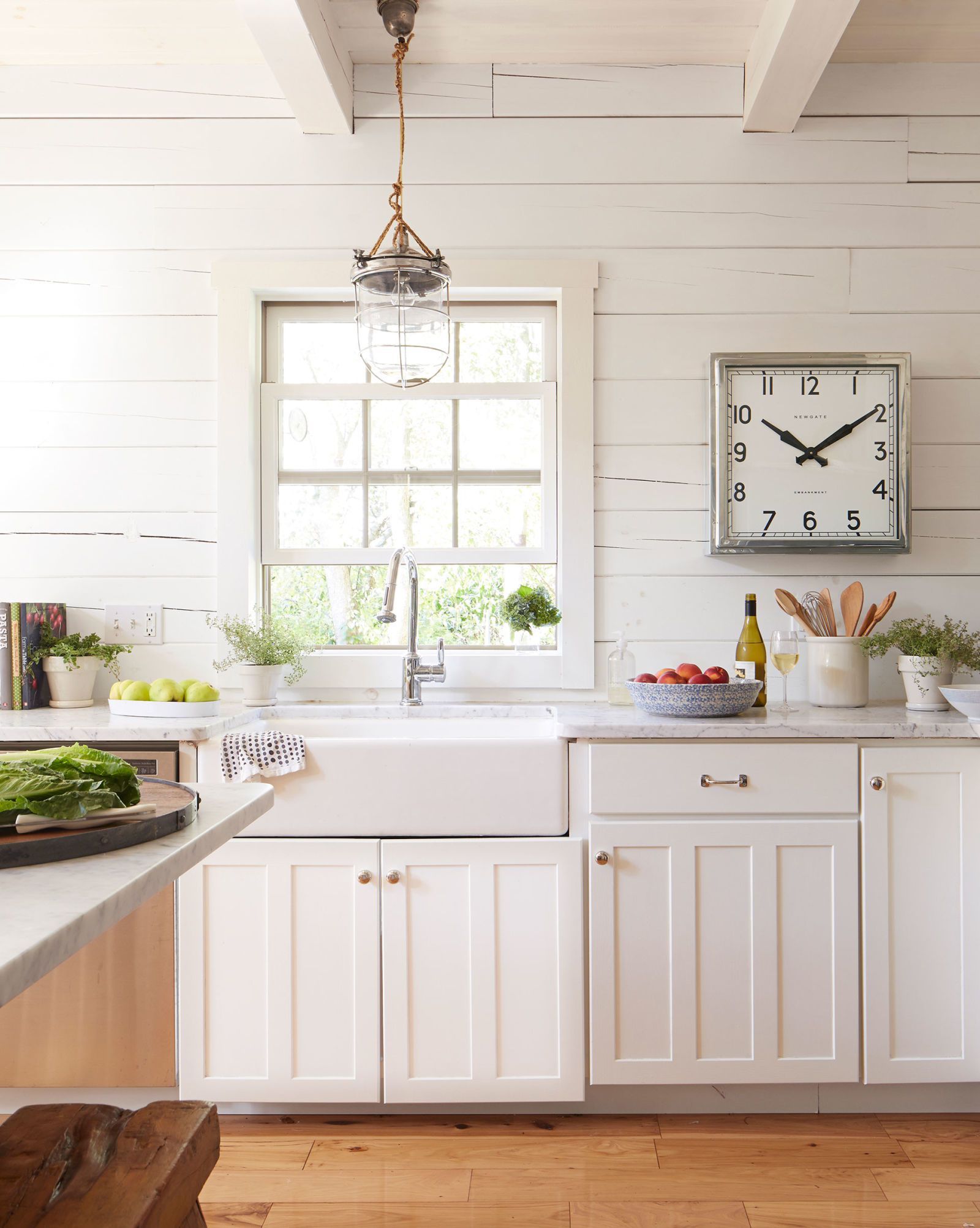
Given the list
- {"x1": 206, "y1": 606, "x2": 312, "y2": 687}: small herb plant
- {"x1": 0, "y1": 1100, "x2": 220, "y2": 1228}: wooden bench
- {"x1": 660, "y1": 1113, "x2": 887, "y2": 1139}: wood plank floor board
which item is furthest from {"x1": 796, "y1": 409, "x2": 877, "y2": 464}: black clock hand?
{"x1": 0, "y1": 1100, "x2": 220, "y2": 1228}: wooden bench

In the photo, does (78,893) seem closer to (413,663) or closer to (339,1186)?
(339,1186)

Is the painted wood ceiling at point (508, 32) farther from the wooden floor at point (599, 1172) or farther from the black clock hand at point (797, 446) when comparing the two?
the wooden floor at point (599, 1172)

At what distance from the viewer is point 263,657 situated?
2.41 m

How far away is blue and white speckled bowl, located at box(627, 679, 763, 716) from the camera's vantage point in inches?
81.8

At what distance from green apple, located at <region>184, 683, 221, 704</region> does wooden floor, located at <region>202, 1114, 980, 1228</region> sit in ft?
3.08

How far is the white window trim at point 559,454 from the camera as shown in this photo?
2.52 m

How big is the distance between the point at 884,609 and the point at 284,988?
1706 mm

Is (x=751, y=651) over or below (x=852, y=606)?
below

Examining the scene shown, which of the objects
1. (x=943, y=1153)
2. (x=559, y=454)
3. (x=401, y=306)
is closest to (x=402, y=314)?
(x=401, y=306)

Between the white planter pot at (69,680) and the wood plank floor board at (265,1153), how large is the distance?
1121 millimetres

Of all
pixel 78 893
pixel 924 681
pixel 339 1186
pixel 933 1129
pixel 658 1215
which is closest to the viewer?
pixel 78 893

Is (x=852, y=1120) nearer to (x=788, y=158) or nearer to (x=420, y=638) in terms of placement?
(x=420, y=638)

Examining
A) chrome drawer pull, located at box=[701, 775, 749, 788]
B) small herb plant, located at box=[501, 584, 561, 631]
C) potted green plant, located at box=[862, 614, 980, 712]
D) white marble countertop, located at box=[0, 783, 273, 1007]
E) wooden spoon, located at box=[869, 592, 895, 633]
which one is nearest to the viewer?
white marble countertop, located at box=[0, 783, 273, 1007]

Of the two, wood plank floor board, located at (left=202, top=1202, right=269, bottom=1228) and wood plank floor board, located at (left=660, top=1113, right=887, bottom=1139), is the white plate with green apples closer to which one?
wood plank floor board, located at (left=202, top=1202, right=269, bottom=1228)
